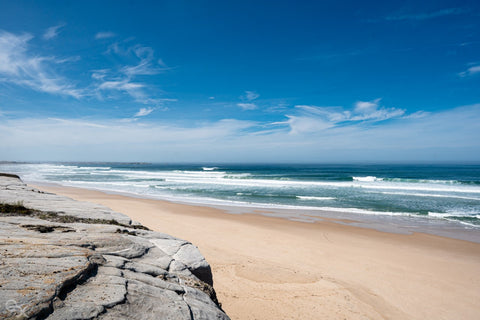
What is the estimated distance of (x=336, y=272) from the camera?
6.12 m

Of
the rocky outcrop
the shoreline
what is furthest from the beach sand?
the rocky outcrop

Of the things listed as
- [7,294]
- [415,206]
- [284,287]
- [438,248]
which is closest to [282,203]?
[415,206]

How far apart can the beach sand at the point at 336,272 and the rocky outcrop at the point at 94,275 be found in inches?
67.4

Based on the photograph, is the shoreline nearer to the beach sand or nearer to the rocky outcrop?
the beach sand

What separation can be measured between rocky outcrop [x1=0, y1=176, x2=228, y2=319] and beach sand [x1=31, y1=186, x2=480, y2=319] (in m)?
1.71

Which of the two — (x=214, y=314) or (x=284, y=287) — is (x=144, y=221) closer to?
(x=284, y=287)

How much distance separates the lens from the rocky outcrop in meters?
1.72

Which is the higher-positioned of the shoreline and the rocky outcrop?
the rocky outcrop

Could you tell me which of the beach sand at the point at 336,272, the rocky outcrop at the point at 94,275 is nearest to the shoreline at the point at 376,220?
the beach sand at the point at 336,272

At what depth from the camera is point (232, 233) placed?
9.62m

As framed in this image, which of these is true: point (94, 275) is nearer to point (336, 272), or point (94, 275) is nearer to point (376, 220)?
point (336, 272)

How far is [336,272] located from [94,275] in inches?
225

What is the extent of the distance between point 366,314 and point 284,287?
1527 mm

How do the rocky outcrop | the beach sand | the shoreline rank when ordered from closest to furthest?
the rocky outcrop
the beach sand
the shoreline
